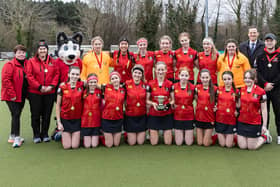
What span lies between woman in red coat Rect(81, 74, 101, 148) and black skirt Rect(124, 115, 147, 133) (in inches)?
19.8

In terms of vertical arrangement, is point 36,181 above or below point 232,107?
below

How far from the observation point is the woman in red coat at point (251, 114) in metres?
4.35

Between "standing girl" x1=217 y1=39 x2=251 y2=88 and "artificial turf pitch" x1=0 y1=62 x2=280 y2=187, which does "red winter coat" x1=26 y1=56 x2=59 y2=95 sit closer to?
"artificial turf pitch" x1=0 y1=62 x2=280 y2=187

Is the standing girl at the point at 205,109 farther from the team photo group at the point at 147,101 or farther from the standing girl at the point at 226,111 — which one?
the standing girl at the point at 226,111

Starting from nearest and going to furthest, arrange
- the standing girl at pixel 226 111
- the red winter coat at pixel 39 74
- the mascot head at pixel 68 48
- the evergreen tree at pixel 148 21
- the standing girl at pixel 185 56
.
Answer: the standing girl at pixel 226 111, the red winter coat at pixel 39 74, the mascot head at pixel 68 48, the standing girl at pixel 185 56, the evergreen tree at pixel 148 21

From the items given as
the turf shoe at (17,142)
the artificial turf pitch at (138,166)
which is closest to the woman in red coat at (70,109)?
the artificial turf pitch at (138,166)

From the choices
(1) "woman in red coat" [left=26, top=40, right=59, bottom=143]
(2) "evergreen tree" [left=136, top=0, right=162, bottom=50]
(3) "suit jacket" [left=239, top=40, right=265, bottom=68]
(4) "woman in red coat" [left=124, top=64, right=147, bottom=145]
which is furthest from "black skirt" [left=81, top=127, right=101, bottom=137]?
Result: (2) "evergreen tree" [left=136, top=0, right=162, bottom=50]

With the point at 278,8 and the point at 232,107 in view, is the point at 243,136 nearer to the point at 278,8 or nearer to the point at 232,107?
the point at 232,107

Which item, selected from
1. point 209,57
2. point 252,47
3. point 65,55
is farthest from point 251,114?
point 65,55

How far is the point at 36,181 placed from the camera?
11.2ft

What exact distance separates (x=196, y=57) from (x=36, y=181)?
349cm

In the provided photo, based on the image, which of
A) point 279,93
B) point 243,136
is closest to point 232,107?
point 243,136

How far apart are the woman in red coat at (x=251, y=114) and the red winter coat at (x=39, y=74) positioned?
10.2 feet

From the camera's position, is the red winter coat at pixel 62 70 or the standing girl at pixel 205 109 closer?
the standing girl at pixel 205 109
